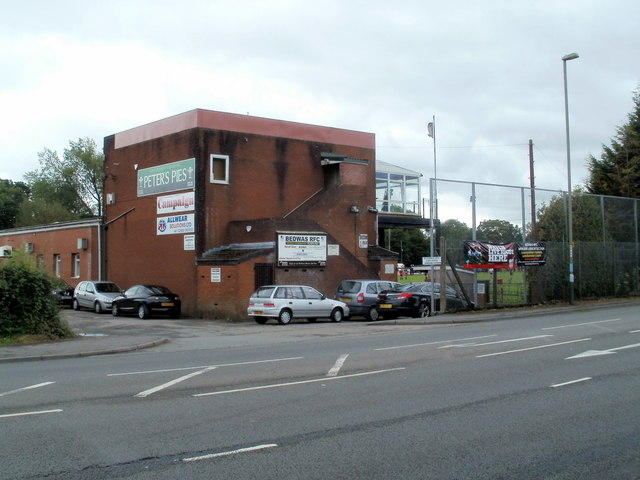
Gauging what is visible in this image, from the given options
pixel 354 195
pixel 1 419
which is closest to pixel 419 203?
pixel 354 195

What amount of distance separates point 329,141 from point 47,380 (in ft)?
79.7

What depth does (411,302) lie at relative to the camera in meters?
25.1

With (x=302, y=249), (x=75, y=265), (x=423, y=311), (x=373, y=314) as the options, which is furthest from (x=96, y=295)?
(x=423, y=311)

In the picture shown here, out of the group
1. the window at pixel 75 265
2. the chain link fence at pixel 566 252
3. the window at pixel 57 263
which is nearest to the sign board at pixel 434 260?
the chain link fence at pixel 566 252

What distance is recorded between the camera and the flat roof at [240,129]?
29078 millimetres

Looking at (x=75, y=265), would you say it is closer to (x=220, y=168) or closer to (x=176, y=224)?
(x=176, y=224)

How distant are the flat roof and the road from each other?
16.5m

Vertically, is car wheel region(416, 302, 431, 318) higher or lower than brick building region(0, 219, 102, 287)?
lower

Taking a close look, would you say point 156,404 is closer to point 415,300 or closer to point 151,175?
point 415,300

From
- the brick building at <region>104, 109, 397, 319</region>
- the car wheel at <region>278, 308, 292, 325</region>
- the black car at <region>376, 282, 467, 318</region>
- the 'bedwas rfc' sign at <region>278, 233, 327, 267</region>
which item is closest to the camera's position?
the car wheel at <region>278, 308, 292, 325</region>

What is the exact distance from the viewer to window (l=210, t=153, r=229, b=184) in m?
29.0

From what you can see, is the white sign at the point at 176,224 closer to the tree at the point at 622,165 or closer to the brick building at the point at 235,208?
the brick building at the point at 235,208

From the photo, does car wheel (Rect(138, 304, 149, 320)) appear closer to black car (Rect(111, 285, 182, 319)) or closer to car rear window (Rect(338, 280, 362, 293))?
black car (Rect(111, 285, 182, 319))

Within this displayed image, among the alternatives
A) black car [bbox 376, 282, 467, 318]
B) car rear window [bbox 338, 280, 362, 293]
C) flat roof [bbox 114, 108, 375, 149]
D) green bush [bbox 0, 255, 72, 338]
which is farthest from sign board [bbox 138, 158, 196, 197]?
green bush [bbox 0, 255, 72, 338]
